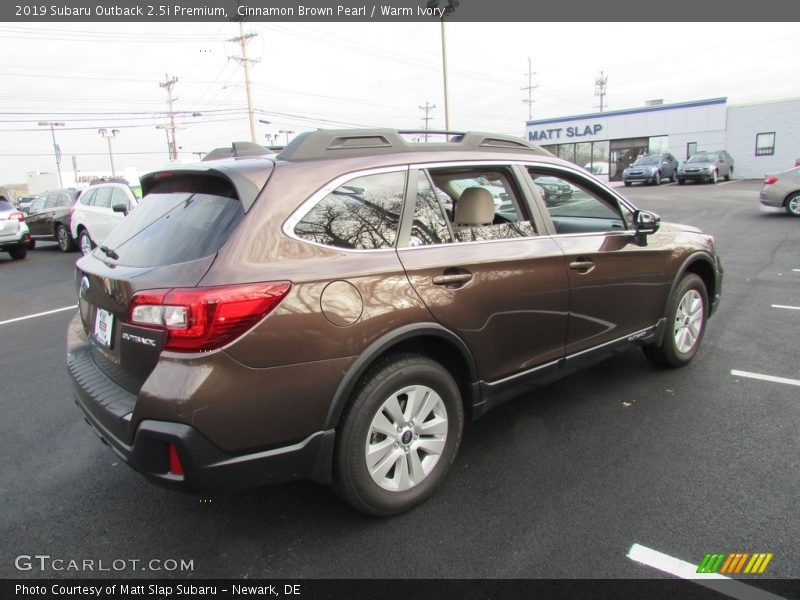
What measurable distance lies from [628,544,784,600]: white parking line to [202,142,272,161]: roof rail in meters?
2.72

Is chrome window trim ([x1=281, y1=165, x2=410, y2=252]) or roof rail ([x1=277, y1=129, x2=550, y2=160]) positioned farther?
roof rail ([x1=277, y1=129, x2=550, y2=160])

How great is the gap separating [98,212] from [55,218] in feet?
12.9

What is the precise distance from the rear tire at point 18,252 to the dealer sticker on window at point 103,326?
13.1m

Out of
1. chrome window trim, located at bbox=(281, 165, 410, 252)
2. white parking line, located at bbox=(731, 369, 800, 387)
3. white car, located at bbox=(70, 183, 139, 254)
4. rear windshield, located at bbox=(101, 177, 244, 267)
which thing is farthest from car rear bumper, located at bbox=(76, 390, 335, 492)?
white car, located at bbox=(70, 183, 139, 254)

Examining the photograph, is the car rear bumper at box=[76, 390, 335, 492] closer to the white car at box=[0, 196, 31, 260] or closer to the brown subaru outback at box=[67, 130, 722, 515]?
the brown subaru outback at box=[67, 130, 722, 515]

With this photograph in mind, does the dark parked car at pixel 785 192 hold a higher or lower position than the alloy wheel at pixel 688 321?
higher

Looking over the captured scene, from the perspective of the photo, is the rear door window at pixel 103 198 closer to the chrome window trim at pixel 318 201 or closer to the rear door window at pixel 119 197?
the rear door window at pixel 119 197

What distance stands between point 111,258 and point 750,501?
11.2ft

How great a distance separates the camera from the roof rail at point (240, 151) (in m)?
3.03

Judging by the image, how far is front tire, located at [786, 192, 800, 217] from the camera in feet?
46.4

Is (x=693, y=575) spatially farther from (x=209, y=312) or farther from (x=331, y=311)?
(x=209, y=312)

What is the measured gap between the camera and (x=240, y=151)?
3037 mm

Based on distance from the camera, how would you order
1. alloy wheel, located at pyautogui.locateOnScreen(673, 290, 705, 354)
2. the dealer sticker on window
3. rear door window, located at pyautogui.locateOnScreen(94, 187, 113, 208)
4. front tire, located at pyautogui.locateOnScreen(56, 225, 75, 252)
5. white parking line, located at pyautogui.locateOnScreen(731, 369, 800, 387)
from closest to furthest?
1. the dealer sticker on window
2. white parking line, located at pyautogui.locateOnScreen(731, 369, 800, 387)
3. alloy wheel, located at pyautogui.locateOnScreen(673, 290, 705, 354)
4. rear door window, located at pyautogui.locateOnScreen(94, 187, 113, 208)
5. front tire, located at pyautogui.locateOnScreen(56, 225, 75, 252)

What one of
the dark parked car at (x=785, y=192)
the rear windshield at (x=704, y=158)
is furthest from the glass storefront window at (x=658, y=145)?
the dark parked car at (x=785, y=192)
